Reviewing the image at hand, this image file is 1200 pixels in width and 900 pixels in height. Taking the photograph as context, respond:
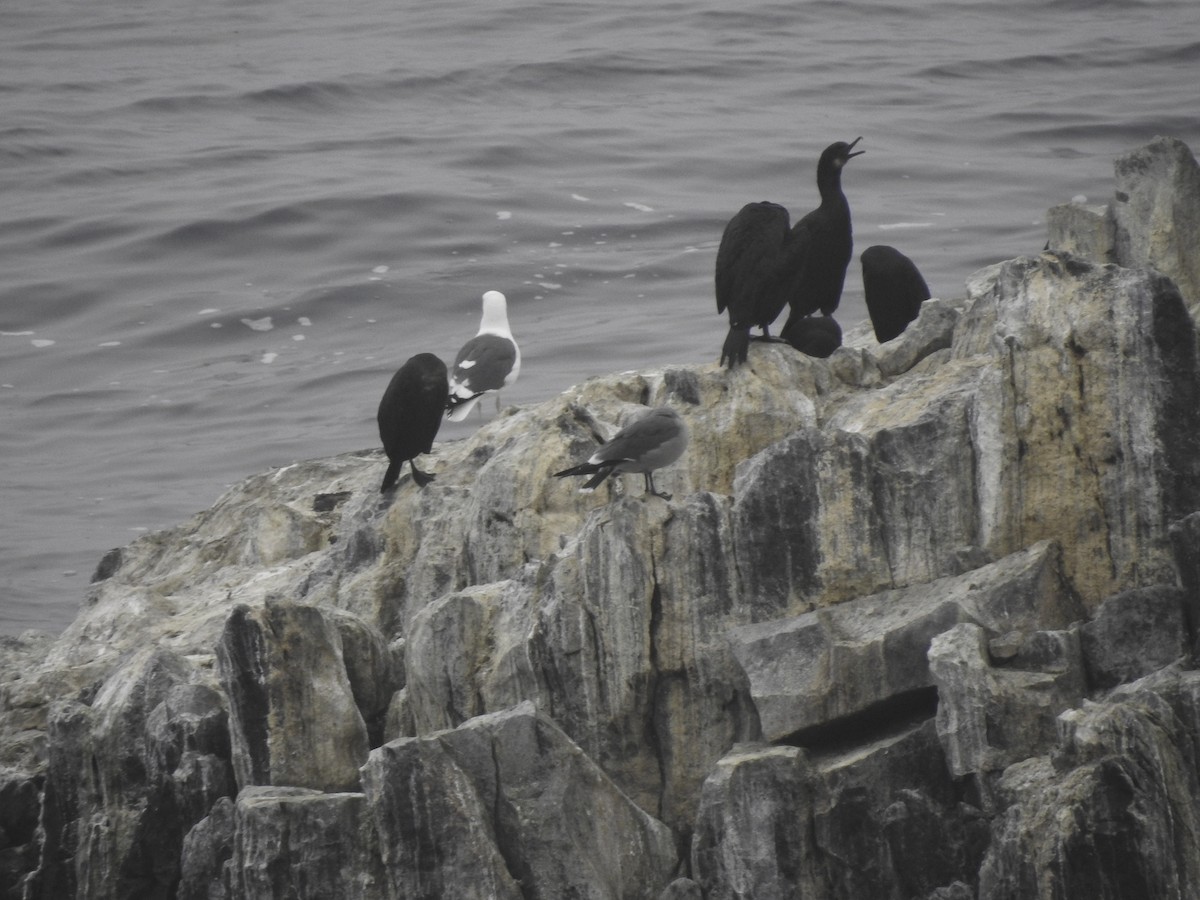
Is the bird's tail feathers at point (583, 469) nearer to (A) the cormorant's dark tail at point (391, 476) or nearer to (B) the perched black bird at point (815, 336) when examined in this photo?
(A) the cormorant's dark tail at point (391, 476)

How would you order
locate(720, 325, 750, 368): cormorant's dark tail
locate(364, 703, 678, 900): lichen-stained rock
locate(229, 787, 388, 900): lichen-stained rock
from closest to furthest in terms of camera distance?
locate(364, 703, 678, 900): lichen-stained rock, locate(229, 787, 388, 900): lichen-stained rock, locate(720, 325, 750, 368): cormorant's dark tail

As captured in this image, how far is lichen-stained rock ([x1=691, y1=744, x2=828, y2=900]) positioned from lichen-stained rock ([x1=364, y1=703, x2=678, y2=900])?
55 centimetres

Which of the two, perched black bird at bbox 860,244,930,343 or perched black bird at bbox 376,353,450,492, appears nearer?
perched black bird at bbox 376,353,450,492

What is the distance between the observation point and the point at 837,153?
14.4 meters

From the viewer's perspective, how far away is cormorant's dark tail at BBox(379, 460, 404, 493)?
513 inches

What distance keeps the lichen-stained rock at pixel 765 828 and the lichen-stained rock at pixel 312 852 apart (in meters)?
1.79

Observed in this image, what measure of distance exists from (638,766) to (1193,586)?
3114 mm

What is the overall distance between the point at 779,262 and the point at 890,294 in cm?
132

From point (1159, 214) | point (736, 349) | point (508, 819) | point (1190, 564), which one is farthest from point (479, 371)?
point (1190, 564)

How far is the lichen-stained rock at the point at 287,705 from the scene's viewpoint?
10.6 m

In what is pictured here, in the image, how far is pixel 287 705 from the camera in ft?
34.7

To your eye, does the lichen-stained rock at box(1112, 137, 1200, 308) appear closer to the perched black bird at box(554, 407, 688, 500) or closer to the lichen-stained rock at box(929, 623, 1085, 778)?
the perched black bird at box(554, 407, 688, 500)

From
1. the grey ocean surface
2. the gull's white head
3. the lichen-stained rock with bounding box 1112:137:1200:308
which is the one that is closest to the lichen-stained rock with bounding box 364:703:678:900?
the lichen-stained rock with bounding box 1112:137:1200:308

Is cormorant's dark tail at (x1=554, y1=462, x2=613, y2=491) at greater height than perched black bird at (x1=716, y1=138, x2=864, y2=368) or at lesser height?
lesser
